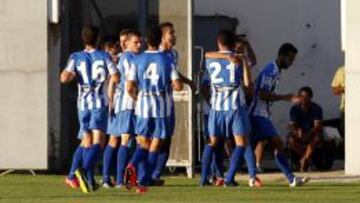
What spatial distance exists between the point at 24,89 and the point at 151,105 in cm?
388

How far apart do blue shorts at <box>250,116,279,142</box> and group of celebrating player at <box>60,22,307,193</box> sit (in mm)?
12

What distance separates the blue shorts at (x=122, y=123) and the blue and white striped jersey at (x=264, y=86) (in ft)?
5.19

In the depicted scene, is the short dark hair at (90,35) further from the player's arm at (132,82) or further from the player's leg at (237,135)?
the player's leg at (237,135)

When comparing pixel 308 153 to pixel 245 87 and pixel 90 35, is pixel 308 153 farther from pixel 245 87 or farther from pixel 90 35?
pixel 90 35

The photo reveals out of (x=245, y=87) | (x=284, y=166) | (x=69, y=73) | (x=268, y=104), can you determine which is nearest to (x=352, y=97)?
(x=268, y=104)

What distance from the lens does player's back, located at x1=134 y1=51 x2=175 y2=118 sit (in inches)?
698

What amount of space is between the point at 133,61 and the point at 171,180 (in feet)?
9.03

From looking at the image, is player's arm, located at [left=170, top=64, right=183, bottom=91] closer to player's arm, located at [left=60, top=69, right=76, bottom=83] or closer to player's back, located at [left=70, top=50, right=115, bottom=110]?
player's back, located at [left=70, top=50, right=115, bottom=110]

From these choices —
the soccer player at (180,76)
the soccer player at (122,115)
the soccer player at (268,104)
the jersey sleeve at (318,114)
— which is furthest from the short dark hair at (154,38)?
the jersey sleeve at (318,114)

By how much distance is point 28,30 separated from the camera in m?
21.1

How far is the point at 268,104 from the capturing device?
62.6 ft

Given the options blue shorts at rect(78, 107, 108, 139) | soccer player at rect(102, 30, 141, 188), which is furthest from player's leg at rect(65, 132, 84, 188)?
soccer player at rect(102, 30, 141, 188)

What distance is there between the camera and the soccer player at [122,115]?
18125mm

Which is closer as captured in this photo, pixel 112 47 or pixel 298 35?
pixel 112 47
